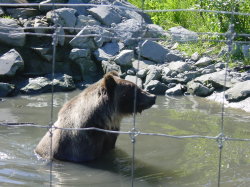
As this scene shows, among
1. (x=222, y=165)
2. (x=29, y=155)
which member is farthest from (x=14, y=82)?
(x=222, y=165)

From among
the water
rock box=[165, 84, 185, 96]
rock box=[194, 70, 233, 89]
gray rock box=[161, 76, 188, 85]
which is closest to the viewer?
the water

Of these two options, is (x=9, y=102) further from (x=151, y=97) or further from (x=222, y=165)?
(x=222, y=165)

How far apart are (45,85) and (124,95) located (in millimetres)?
5188

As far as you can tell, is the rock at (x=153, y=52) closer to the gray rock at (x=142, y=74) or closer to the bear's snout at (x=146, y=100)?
the gray rock at (x=142, y=74)

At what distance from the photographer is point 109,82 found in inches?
241

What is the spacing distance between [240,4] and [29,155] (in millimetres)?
7624

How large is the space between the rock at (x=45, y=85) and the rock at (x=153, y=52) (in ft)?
7.08

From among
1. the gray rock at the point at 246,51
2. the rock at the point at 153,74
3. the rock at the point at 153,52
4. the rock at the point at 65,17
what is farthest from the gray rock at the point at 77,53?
the gray rock at the point at 246,51

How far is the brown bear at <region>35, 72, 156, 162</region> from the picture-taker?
6.16m

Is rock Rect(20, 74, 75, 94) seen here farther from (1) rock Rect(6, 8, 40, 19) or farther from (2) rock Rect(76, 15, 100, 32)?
(1) rock Rect(6, 8, 40, 19)

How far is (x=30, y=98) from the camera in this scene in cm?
1055

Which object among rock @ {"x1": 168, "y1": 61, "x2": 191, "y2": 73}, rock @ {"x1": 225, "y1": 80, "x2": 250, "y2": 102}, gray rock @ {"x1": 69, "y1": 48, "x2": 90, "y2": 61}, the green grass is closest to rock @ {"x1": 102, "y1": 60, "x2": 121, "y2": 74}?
gray rock @ {"x1": 69, "y1": 48, "x2": 90, "y2": 61}

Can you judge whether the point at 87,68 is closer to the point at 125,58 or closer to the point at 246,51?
the point at 125,58

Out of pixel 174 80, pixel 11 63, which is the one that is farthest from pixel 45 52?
pixel 174 80
